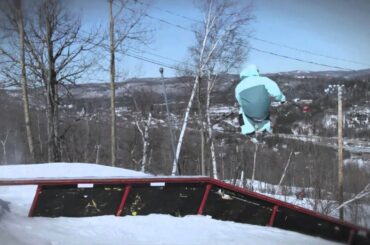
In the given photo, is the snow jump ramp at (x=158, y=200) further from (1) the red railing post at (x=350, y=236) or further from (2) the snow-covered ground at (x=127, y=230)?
(1) the red railing post at (x=350, y=236)

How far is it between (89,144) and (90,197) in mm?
47253

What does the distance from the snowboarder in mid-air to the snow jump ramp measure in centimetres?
218

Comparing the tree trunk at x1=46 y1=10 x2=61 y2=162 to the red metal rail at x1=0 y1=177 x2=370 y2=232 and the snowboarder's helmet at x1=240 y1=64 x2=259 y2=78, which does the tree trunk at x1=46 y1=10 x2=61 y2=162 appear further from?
the snowboarder's helmet at x1=240 y1=64 x2=259 y2=78

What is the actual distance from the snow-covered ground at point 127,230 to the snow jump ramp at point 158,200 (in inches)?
6.2

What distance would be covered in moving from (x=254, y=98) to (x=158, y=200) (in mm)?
3460

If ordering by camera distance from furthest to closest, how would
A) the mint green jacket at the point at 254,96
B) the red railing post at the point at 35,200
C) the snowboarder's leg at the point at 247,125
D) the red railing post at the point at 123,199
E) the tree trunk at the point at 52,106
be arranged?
the tree trunk at the point at 52,106
the red railing post at the point at 123,199
the red railing post at the point at 35,200
the snowboarder's leg at the point at 247,125
the mint green jacket at the point at 254,96

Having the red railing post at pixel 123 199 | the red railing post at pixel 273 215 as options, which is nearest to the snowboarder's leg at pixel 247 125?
the red railing post at pixel 273 215

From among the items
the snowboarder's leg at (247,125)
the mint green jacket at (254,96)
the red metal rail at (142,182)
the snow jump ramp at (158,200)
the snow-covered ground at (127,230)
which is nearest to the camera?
the mint green jacket at (254,96)

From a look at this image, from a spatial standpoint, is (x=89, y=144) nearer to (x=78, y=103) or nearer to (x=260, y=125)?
(x=78, y=103)

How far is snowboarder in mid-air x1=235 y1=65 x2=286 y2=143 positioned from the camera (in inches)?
184

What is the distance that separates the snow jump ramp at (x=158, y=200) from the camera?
23.4ft

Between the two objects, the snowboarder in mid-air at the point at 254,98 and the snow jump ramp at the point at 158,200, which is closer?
the snowboarder in mid-air at the point at 254,98

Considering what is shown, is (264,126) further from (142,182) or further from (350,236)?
(142,182)

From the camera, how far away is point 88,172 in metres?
13.0
